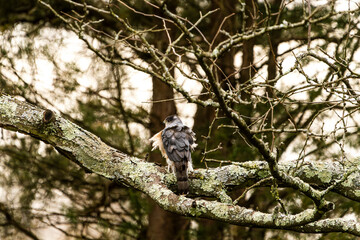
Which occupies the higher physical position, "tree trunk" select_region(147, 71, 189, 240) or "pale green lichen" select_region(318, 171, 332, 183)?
"tree trunk" select_region(147, 71, 189, 240)

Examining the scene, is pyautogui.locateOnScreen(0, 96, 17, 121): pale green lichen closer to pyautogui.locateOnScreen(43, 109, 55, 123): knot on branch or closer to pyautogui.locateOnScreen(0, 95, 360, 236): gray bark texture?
pyautogui.locateOnScreen(0, 95, 360, 236): gray bark texture

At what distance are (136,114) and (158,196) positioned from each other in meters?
2.99

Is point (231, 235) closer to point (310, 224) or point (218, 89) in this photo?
point (310, 224)

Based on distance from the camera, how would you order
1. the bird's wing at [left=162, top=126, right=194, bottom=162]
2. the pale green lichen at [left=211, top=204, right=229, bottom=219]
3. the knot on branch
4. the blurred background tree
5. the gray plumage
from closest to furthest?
the pale green lichen at [left=211, top=204, right=229, bottom=219] → the knot on branch → the gray plumage → the bird's wing at [left=162, top=126, right=194, bottom=162] → the blurred background tree

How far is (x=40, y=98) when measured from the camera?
529 centimetres

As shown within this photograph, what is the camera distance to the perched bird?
291 centimetres

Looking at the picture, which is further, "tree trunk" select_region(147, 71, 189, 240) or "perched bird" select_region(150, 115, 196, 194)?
"tree trunk" select_region(147, 71, 189, 240)

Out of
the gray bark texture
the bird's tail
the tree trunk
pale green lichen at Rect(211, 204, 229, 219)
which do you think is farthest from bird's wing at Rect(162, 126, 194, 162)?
the tree trunk

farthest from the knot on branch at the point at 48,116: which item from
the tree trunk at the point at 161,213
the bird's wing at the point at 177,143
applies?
the tree trunk at the point at 161,213

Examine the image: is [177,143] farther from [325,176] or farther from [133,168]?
[325,176]

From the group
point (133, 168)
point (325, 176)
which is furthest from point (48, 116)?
point (325, 176)

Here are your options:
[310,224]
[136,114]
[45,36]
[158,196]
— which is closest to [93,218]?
[136,114]

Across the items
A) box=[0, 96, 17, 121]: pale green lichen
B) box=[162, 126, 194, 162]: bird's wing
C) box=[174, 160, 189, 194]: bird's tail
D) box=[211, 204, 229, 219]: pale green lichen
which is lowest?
box=[211, 204, 229, 219]: pale green lichen

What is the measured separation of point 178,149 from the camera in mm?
3529
